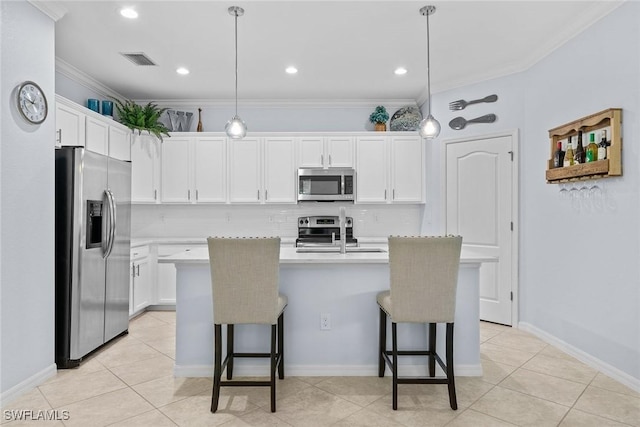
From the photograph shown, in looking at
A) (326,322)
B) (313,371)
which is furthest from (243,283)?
(313,371)

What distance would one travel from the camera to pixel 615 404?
2389mm

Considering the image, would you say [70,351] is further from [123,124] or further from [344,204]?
[344,204]

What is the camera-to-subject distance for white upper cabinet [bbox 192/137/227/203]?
4984 millimetres

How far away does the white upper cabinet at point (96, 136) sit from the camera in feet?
12.6

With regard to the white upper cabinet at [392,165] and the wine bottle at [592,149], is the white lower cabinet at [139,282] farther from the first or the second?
the wine bottle at [592,149]

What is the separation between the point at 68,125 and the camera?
3.50 m

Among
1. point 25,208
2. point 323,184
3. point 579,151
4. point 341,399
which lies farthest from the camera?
point 323,184

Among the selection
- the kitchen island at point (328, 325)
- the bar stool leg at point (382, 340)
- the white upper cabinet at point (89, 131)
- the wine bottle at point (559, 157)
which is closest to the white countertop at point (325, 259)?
the kitchen island at point (328, 325)

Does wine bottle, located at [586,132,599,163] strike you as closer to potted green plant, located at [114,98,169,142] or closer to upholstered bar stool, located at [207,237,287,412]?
upholstered bar stool, located at [207,237,287,412]

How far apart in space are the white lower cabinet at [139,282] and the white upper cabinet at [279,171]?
5.24 feet

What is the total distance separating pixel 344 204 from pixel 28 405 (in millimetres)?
3758

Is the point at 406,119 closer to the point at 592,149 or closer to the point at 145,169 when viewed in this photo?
the point at 592,149

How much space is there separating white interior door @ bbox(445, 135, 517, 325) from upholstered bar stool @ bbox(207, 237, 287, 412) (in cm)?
278

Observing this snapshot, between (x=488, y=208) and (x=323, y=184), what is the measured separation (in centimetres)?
194
